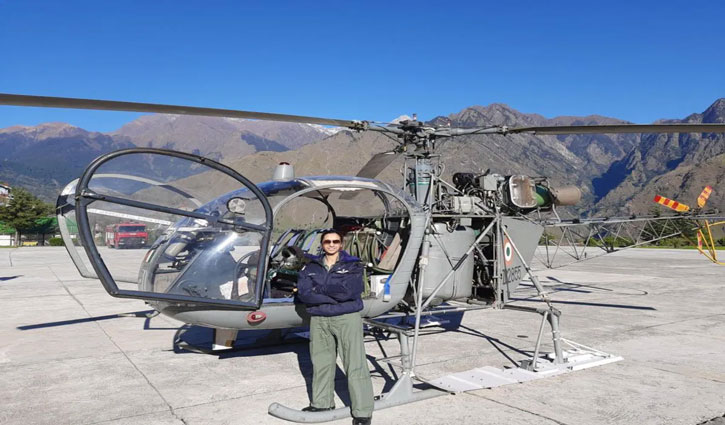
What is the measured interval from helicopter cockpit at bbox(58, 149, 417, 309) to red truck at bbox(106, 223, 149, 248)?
0.03 m

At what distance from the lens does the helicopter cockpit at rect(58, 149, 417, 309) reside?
13.9 feet

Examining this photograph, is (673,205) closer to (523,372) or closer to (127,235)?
(523,372)

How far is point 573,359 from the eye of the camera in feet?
Answer: 19.5

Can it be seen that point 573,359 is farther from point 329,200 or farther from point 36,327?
point 36,327

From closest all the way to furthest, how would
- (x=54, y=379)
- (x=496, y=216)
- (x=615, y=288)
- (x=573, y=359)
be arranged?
1. (x=54, y=379)
2. (x=573, y=359)
3. (x=496, y=216)
4. (x=615, y=288)

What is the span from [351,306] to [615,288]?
11.6 metres

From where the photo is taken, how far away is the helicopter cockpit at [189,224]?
4242 mm

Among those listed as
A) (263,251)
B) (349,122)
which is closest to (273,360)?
(263,251)

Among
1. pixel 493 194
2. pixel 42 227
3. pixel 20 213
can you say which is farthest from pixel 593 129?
pixel 42 227

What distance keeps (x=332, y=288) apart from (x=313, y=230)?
2507 mm

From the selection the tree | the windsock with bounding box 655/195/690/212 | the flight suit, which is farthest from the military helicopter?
the tree

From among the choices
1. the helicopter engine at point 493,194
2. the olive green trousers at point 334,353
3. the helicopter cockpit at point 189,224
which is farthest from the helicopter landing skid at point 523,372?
the helicopter engine at point 493,194

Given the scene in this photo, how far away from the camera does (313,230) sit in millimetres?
6637

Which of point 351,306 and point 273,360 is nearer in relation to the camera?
point 351,306
